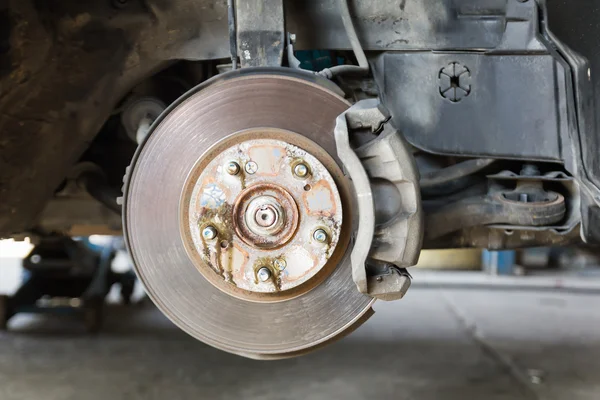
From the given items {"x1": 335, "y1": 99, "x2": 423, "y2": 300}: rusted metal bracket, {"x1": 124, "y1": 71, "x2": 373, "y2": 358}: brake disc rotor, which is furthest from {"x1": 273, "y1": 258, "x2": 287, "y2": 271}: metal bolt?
{"x1": 335, "y1": 99, "x2": 423, "y2": 300}: rusted metal bracket

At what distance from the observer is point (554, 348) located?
1.76 meters

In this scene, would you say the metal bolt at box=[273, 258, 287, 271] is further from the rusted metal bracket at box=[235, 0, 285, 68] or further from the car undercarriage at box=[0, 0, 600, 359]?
the rusted metal bracket at box=[235, 0, 285, 68]

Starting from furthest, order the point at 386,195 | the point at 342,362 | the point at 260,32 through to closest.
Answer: the point at 342,362 < the point at 260,32 < the point at 386,195

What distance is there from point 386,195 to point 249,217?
0.20 meters

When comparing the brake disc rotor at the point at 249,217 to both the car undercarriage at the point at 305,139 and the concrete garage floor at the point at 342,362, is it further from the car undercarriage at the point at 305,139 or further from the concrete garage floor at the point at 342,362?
the concrete garage floor at the point at 342,362

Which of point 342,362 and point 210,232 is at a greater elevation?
point 210,232

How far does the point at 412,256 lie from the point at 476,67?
0.40 meters

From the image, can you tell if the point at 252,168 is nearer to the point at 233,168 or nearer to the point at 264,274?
the point at 233,168

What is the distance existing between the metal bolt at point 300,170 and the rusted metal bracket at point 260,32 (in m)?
0.17

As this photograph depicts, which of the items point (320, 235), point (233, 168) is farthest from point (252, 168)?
point (320, 235)

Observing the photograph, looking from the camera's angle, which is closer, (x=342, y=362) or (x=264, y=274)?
(x=264, y=274)

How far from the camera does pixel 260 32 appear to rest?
85 centimetres

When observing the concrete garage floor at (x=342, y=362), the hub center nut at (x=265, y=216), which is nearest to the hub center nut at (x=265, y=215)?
the hub center nut at (x=265, y=216)

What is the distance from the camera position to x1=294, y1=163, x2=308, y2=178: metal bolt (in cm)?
79
